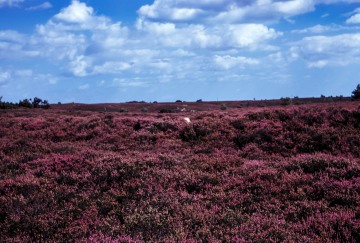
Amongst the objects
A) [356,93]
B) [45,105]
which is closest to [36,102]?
[45,105]

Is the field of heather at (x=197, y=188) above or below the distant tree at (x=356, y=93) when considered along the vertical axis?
below

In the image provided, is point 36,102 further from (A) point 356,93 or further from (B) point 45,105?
(A) point 356,93

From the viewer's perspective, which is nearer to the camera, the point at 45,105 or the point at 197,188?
the point at 197,188

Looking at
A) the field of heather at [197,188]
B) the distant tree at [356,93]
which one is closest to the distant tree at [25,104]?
the field of heather at [197,188]

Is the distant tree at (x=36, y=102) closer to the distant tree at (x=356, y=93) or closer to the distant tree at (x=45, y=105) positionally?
the distant tree at (x=45, y=105)

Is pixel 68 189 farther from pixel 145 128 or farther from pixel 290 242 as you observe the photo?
pixel 145 128

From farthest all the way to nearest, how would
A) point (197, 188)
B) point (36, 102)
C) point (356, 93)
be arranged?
point (36, 102) < point (356, 93) < point (197, 188)

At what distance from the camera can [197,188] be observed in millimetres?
10008

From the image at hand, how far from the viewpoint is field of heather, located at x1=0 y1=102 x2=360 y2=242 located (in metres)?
7.12

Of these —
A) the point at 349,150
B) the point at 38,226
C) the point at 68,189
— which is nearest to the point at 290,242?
the point at 38,226

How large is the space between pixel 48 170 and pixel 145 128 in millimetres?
8885

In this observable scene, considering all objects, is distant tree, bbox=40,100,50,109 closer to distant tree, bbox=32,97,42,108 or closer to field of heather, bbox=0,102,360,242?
distant tree, bbox=32,97,42,108

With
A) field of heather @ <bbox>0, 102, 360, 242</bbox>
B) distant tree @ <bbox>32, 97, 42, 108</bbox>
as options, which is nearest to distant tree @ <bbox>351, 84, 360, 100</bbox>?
field of heather @ <bbox>0, 102, 360, 242</bbox>

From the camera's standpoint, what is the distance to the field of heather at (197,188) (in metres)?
7.12
